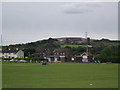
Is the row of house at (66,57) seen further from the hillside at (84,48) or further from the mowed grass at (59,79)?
the mowed grass at (59,79)

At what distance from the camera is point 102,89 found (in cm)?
1944

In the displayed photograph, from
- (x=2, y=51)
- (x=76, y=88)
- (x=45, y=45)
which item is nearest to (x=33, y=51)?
(x=2, y=51)

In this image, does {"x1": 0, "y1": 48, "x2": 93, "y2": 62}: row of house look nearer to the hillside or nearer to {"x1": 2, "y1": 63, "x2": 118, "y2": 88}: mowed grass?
the hillside

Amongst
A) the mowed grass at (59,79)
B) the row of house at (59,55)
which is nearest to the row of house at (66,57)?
the row of house at (59,55)

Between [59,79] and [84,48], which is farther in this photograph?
[84,48]

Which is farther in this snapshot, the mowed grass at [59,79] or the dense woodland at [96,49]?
the dense woodland at [96,49]

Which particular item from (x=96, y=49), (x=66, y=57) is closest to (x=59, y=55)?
(x=66, y=57)

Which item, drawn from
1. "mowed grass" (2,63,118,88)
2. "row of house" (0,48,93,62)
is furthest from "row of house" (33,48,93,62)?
"mowed grass" (2,63,118,88)

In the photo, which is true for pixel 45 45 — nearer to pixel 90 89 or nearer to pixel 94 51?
pixel 94 51

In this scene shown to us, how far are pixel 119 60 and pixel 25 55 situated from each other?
54741 millimetres

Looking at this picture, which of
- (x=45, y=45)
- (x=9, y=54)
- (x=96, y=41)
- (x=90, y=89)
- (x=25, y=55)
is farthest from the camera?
(x=96, y=41)

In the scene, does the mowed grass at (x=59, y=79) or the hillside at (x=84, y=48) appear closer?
the mowed grass at (x=59, y=79)

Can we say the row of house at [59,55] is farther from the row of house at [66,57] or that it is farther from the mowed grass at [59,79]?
the mowed grass at [59,79]

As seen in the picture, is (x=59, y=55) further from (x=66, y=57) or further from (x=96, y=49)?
(x=96, y=49)
